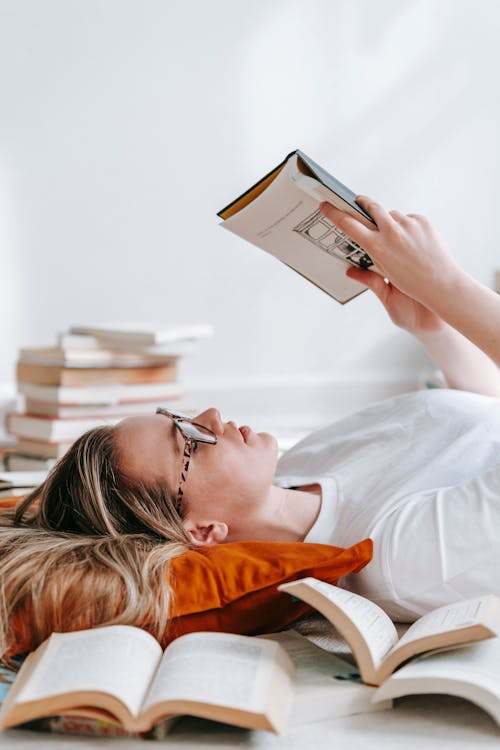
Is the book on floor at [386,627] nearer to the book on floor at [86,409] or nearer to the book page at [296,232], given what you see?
the book page at [296,232]

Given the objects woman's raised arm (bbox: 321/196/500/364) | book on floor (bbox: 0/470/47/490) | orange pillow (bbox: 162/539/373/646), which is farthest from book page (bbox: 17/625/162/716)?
book on floor (bbox: 0/470/47/490)

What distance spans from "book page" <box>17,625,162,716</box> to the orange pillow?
12 centimetres

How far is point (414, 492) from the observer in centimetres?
164

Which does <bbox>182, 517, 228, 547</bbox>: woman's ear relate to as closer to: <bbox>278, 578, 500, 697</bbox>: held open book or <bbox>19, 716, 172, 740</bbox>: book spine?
<bbox>278, 578, 500, 697</bbox>: held open book

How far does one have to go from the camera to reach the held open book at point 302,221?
1.56 metres

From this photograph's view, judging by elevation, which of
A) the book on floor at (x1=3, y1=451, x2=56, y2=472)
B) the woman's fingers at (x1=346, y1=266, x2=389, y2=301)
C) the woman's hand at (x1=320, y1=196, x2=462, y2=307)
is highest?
the woman's hand at (x1=320, y1=196, x2=462, y2=307)

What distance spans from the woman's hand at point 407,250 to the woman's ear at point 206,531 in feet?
1.68

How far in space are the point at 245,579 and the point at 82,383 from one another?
1932mm

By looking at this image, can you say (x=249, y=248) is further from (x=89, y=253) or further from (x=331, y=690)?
(x=331, y=690)

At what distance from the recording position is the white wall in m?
3.67

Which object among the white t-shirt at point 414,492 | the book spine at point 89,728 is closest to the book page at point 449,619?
the white t-shirt at point 414,492

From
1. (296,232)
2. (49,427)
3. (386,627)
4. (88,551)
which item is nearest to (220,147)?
(49,427)

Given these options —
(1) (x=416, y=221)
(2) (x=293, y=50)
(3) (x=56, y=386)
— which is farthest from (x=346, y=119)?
(1) (x=416, y=221)

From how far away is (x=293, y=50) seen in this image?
13.2 feet
